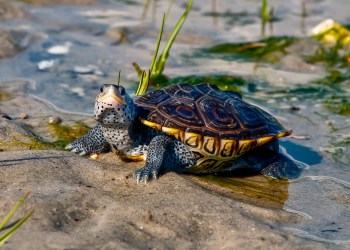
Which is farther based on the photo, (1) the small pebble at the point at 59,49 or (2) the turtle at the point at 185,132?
(1) the small pebble at the point at 59,49

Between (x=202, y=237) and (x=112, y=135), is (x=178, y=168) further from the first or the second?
(x=202, y=237)

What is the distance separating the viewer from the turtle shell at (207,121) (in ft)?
15.5

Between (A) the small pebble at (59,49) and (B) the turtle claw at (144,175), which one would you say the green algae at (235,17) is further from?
(B) the turtle claw at (144,175)

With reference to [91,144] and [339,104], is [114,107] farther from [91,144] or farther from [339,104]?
[339,104]

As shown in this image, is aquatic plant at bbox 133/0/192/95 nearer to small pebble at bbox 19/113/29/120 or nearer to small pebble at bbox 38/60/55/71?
small pebble at bbox 19/113/29/120

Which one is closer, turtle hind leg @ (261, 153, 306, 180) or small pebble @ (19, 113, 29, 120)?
turtle hind leg @ (261, 153, 306, 180)

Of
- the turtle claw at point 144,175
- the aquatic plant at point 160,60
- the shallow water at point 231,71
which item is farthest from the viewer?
the aquatic plant at point 160,60

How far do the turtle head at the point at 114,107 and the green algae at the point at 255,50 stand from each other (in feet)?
12.7

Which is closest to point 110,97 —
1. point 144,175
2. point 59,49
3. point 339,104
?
point 144,175

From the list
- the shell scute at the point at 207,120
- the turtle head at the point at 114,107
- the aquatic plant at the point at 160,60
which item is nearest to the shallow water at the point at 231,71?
the shell scute at the point at 207,120

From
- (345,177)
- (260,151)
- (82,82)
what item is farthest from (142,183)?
(82,82)

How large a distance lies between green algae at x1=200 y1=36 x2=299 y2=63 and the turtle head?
152 inches

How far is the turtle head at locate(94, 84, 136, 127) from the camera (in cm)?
438

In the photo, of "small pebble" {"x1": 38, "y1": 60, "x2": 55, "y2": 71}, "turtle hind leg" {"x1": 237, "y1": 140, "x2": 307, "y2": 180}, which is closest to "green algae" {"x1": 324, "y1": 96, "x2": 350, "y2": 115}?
"turtle hind leg" {"x1": 237, "y1": 140, "x2": 307, "y2": 180}
